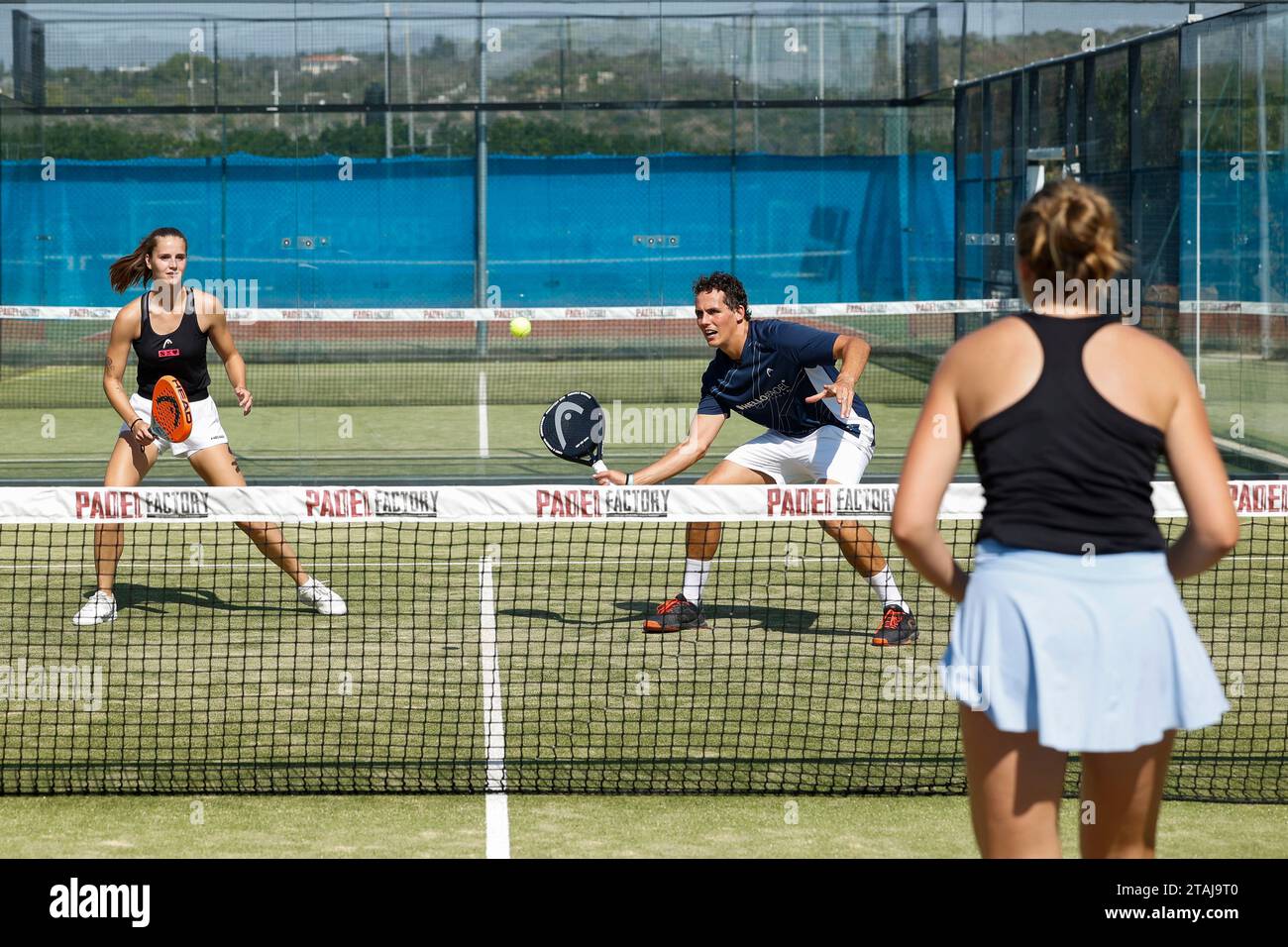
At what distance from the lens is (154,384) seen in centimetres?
873

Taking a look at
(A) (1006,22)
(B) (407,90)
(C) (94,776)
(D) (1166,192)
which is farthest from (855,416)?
(B) (407,90)

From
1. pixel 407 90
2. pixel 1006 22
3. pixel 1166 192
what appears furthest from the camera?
pixel 407 90

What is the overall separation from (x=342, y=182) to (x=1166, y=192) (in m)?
11.0

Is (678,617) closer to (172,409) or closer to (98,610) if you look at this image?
(172,409)

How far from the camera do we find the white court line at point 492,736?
549 cm

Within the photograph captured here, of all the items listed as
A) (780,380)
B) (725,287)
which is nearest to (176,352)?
(725,287)

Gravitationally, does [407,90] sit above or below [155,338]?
above

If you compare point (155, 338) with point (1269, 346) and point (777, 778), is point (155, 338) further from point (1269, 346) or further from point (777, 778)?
point (1269, 346)

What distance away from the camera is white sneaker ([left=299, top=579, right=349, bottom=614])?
350 inches

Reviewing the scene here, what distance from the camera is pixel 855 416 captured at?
8477 mm

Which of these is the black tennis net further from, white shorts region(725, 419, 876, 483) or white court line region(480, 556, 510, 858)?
white shorts region(725, 419, 876, 483)

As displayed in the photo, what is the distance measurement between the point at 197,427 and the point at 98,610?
100 cm

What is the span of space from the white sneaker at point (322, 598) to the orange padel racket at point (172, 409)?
0.99 m

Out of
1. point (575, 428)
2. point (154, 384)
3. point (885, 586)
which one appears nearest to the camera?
point (575, 428)
